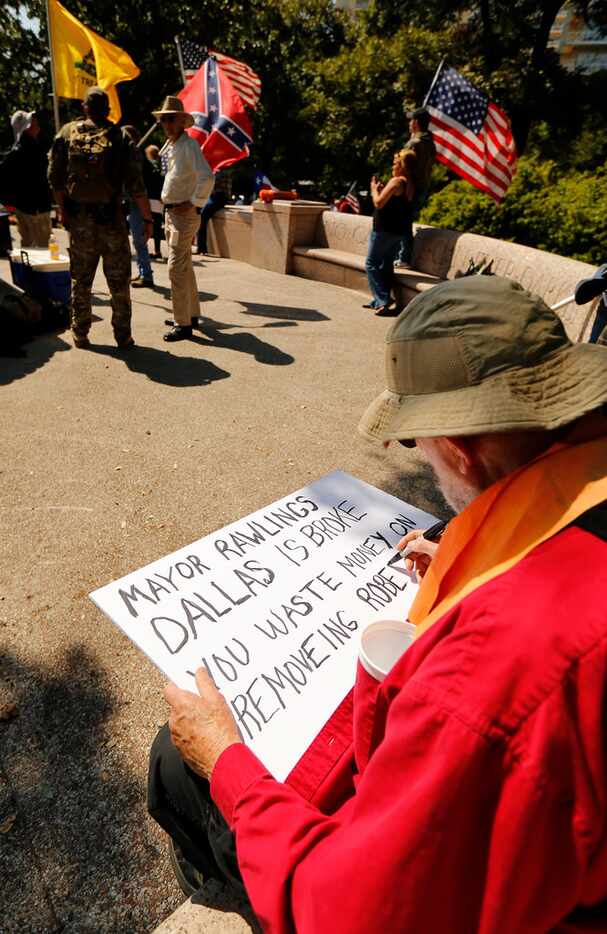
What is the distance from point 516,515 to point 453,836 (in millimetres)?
453

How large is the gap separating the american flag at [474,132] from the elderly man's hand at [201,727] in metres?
7.26

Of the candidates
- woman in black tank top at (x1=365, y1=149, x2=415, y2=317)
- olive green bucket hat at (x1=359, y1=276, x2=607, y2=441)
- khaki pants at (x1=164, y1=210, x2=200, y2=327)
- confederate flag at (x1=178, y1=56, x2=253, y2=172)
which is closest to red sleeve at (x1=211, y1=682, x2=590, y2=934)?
olive green bucket hat at (x1=359, y1=276, x2=607, y2=441)

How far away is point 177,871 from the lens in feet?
4.92

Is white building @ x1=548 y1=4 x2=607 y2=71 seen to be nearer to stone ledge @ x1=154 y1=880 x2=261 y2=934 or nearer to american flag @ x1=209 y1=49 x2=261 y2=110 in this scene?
american flag @ x1=209 y1=49 x2=261 y2=110

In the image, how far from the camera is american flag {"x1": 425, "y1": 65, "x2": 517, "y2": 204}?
6.80m

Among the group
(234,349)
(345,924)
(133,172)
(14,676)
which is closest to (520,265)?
(234,349)

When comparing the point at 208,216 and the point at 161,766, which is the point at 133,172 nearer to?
the point at 161,766

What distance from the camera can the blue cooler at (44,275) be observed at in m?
6.04

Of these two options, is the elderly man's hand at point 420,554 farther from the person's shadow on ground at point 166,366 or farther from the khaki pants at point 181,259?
the khaki pants at point 181,259

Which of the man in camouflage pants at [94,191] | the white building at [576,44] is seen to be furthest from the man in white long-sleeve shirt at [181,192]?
the white building at [576,44]

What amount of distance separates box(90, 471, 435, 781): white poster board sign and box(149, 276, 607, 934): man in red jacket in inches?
19.1

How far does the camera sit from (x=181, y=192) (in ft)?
17.4

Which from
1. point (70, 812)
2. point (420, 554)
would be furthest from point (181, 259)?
point (70, 812)

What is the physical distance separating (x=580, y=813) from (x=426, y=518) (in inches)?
77.9
